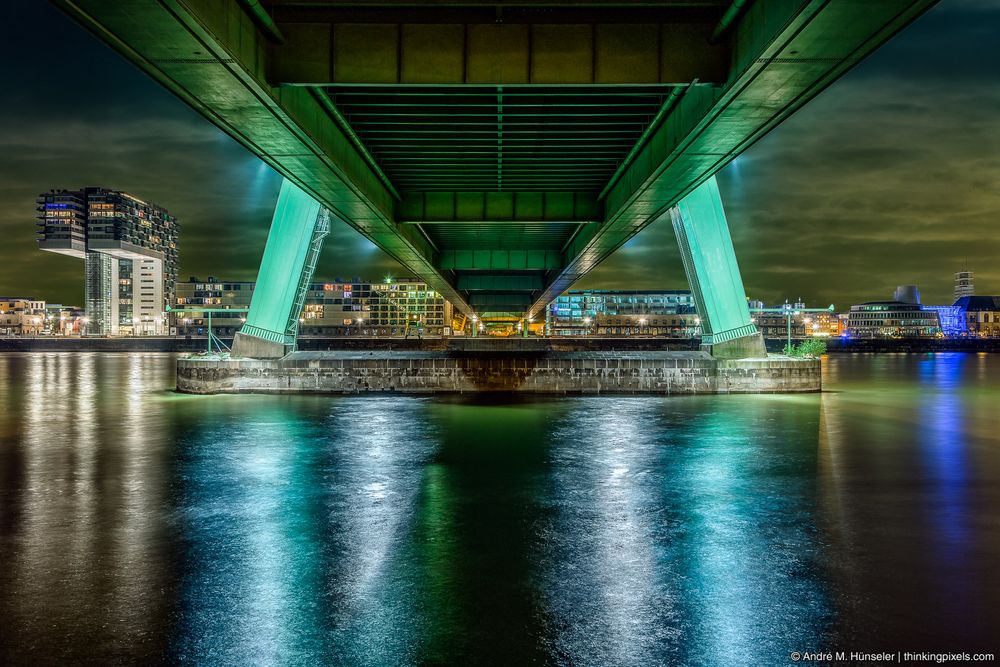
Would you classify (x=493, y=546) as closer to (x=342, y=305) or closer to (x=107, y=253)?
(x=342, y=305)

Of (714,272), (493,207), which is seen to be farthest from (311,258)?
(714,272)

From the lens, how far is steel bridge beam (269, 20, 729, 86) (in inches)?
505

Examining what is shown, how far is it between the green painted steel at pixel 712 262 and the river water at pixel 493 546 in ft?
33.1

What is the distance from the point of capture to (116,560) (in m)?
7.29

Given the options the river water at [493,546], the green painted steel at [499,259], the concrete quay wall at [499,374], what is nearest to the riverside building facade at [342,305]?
the green painted steel at [499,259]

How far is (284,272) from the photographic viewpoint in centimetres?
2589

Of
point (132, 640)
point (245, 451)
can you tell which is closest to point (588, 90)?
point (245, 451)

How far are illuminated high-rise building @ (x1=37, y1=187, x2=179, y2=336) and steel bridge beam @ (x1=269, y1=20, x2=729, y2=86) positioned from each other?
171m

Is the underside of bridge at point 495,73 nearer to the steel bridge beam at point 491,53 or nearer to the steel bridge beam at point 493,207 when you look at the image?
the steel bridge beam at point 491,53

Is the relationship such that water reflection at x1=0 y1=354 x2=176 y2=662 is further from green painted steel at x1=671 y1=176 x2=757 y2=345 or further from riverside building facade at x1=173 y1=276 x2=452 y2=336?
riverside building facade at x1=173 y1=276 x2=452 y2=336

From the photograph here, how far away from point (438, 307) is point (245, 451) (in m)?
185

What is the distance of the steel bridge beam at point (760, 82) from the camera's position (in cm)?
943

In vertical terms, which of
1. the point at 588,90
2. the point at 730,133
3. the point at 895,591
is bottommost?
the point at 895,591

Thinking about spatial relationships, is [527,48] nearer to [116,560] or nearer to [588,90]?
[588,90]
